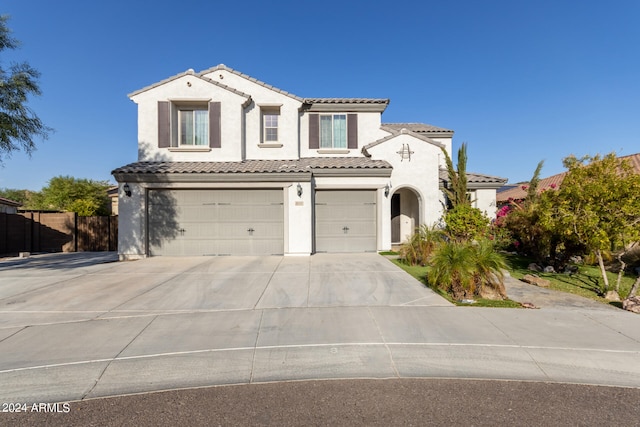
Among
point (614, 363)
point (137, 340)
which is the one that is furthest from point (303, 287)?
point (614, 363)

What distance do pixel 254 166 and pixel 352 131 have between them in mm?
5783

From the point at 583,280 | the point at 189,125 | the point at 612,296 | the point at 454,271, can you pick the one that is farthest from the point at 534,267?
the point at 189,125

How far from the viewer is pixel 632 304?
227 inches

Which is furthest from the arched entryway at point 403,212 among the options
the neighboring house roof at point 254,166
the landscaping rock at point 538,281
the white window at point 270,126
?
the landscaping rock at point 538,281

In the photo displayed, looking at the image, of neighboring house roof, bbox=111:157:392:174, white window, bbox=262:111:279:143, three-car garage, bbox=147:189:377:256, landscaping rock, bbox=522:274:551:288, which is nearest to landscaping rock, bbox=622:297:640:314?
landscaping rock, bbox=522:274:551:288

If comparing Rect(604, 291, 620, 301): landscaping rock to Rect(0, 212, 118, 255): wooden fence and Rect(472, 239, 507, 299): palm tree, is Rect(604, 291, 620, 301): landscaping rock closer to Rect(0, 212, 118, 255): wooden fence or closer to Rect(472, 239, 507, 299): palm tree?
Rect(472, 239, 507, 299): palm tree

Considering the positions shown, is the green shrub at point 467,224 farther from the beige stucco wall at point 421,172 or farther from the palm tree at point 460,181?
the beige stucco wall at point 421,172

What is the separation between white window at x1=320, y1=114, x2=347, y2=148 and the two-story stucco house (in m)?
0.05

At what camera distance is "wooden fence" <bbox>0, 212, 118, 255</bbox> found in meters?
14.6

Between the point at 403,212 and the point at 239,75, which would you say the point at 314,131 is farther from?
the point at 403,212

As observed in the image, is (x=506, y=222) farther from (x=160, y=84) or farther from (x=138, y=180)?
(x=160, y=84)

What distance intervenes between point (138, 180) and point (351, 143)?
32.4 feet

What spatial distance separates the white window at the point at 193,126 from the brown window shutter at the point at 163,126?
1.65 feet

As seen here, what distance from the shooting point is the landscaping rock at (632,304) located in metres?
5.67
